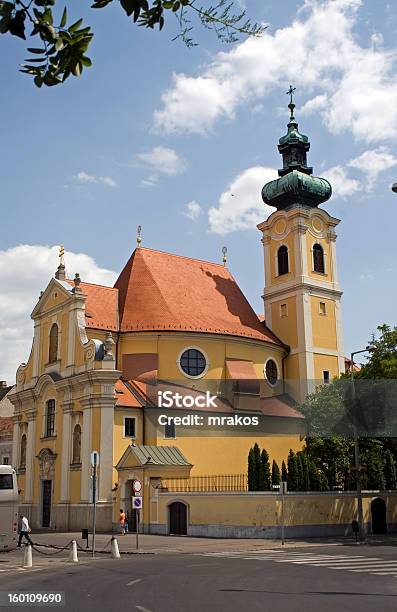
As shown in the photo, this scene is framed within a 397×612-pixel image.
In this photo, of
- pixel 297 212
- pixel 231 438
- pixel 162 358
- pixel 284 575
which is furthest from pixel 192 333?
pixel 284 575

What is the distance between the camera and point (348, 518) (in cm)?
3550

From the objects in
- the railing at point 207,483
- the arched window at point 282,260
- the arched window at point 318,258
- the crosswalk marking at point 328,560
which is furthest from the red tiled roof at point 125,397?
the arched window at point 318,258

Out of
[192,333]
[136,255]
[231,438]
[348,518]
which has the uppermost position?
[136,255]

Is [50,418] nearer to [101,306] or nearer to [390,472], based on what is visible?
[101,306]

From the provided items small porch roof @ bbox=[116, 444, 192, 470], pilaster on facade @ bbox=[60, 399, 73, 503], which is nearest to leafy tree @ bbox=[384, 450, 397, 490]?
small porch roof @ bbox=[116, 444, 192, 470]

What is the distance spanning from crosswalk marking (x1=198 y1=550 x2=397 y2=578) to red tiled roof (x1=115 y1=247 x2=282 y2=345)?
2104 cm

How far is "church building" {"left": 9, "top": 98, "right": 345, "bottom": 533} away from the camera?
128 ft

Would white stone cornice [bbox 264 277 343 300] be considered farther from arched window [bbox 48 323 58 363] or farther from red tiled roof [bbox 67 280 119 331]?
arched window [bbox 48 323 58 363]

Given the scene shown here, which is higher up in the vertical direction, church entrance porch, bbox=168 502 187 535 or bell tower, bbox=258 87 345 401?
bell tower, bbox=258 87 345 401

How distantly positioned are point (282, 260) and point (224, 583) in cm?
4044

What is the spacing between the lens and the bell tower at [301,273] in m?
50.2

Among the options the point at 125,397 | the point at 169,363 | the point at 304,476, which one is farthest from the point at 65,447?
the point at 304,476

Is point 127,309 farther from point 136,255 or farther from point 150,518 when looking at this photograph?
point 150,518

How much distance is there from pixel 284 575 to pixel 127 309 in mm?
30494
